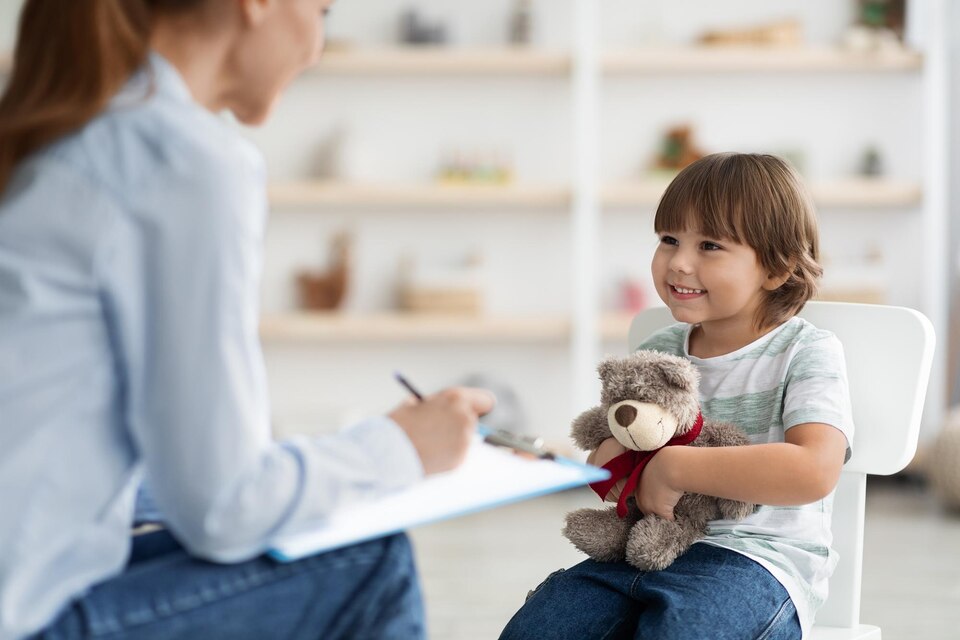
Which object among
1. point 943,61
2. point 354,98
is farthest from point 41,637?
point 943,61

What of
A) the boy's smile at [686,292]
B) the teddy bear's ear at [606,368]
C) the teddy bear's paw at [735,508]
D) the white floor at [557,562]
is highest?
the boy's smile at [686,292]

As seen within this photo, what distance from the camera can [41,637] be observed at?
2.73ft

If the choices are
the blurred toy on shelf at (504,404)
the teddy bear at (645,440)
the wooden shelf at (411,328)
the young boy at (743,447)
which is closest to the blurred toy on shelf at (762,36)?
the wooden shelf at (411,328)

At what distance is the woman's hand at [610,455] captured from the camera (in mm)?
1232

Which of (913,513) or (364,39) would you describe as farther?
(364,39)

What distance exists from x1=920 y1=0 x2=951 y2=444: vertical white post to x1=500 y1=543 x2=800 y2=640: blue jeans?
2.65 metres

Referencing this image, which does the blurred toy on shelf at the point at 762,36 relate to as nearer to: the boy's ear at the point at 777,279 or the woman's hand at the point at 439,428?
the boy's ear at the point at 777,279

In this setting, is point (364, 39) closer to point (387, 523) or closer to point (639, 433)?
point (639, 433)

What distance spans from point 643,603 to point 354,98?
2.95 meters

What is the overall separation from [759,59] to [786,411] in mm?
2675

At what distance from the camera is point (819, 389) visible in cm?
119

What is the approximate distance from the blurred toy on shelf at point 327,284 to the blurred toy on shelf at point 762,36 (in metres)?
1.50

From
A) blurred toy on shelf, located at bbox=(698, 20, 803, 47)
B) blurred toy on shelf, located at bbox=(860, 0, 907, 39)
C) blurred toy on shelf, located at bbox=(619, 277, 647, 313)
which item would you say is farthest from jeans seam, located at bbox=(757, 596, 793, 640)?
blurred toy on shelf, located at bbox=(860, 0, 907, 39)

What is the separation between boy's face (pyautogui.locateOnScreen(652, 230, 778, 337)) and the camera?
4.14ft
